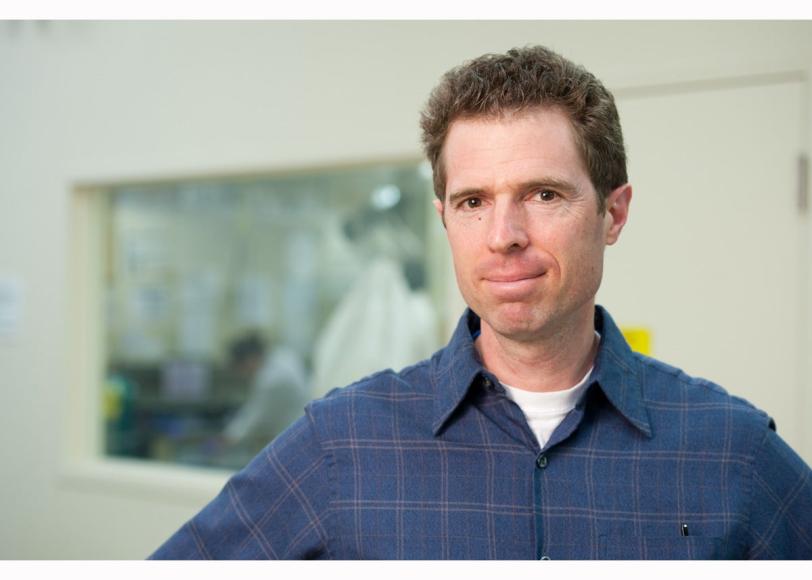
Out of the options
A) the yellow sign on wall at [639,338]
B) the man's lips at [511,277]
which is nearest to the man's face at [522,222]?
the man's lips at [511,277]

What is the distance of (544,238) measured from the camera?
0.99 m

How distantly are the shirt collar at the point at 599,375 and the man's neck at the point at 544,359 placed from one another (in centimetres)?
3

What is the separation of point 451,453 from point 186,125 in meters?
1.99

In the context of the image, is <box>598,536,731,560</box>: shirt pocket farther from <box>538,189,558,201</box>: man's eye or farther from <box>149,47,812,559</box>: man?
<box>538,189,558,201</box>: man's eye

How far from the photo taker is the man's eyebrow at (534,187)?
99 centimetres

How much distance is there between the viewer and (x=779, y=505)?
101 cm

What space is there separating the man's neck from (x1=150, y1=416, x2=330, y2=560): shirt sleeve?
0.28 metres

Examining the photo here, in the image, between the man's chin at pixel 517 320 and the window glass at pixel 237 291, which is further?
the window glass at pixel 237 291

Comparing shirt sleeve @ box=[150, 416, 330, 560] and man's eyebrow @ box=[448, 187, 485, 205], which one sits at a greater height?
man's eyebrow @ box=[448, 187, 485, 205]

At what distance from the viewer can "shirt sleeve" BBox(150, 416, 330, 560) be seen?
1.04 m

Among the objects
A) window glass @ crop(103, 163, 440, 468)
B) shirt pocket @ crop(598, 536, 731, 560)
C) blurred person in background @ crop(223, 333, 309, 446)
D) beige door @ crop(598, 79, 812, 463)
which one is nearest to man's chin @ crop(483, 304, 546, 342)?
shirt pocket @ crop(598, 536, 731, 560)

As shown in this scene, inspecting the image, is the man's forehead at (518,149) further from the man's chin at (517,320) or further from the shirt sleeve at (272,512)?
the shirt sleeve at (272,512)
